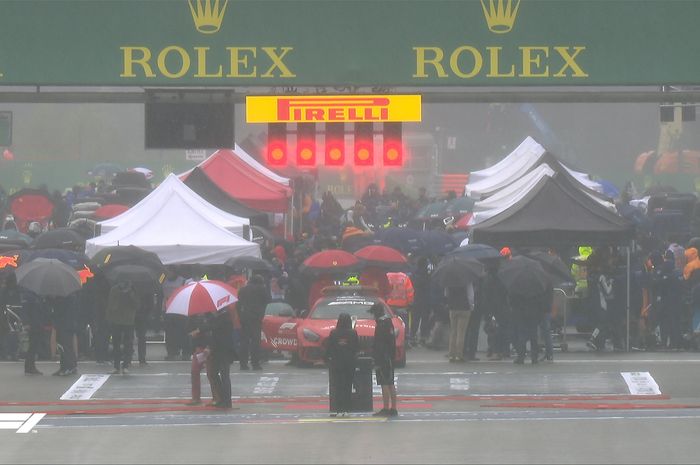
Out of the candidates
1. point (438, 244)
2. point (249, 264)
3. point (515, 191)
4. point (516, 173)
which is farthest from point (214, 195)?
point (516, 173)

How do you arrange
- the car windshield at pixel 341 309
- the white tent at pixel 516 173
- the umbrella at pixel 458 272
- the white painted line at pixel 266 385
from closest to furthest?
the white painted line at pixel 266 385, the car windshield at pixel 341 309, the umbrella at pixel 458 272, the white tent at pixel 516 173

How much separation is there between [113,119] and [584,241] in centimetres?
4099

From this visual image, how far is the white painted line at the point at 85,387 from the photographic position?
20.6 meters

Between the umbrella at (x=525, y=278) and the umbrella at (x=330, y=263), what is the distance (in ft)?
11.7

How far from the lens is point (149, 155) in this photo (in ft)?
181

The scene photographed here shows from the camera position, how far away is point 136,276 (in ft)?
75.8

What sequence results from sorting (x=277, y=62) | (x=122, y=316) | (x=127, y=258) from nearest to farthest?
(x=277, y=62) → (x=122, y=316) → (x=127, y=258)

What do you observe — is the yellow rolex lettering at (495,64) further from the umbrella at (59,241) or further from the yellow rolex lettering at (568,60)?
the umbrella at (59,241)

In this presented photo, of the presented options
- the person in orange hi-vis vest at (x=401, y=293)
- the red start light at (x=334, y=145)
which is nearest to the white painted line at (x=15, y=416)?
the red start light at (x=334, y=145)

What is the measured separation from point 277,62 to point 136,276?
6.37m

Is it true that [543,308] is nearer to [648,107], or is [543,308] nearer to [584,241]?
[584,241]

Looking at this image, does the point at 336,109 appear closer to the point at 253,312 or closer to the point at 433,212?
the point at 253,312

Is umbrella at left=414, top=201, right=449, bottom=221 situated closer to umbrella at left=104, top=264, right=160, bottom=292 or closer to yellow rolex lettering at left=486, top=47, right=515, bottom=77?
umbrella at left=104, top=264, right=160, bottom=292

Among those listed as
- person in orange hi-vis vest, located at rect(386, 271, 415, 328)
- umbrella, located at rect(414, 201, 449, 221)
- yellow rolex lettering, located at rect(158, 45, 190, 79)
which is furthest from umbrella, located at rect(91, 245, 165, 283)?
umbrella, located at rect(414, 201, 449, 221)
